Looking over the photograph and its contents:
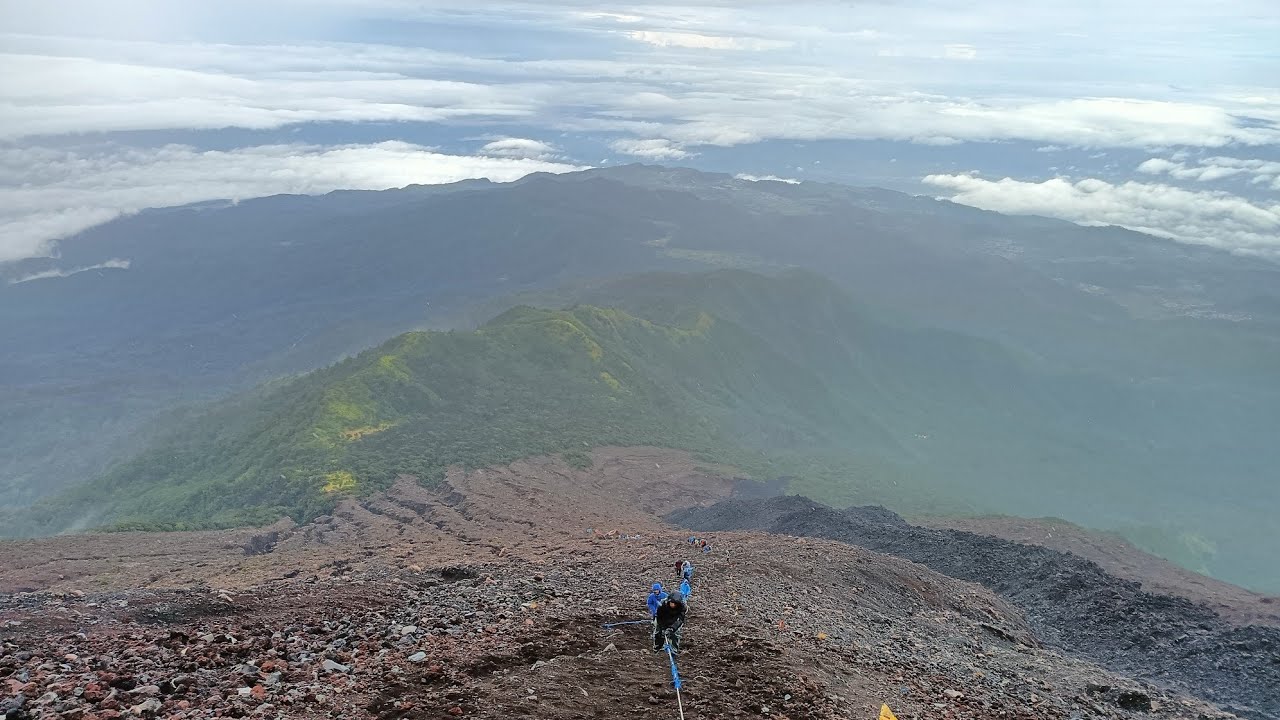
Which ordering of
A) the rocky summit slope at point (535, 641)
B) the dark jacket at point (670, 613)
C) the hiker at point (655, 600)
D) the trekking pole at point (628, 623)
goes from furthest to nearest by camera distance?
the trekking pole at point (628, 623) → the hiker at point (655, 600) → the dark jacket at point (670, 613) → the rocky summit slope at point (535, 641)

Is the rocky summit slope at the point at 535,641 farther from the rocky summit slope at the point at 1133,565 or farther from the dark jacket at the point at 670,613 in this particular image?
the rocky summit slope at the point at 1133,565

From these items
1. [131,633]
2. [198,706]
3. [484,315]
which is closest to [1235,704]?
[198,706]

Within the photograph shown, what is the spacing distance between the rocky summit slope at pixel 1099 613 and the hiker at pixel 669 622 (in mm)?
18781

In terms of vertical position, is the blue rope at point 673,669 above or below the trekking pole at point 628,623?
above

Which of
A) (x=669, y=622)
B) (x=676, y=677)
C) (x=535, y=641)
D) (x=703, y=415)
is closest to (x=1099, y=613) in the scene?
(x=669, y=622)

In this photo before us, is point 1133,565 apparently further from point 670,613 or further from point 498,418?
point 498,418

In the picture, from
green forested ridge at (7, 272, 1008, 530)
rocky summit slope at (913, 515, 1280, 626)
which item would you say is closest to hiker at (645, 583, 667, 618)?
rocky summit slope at (913, 515, 1280, 626)

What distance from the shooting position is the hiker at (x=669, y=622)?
A: 16281 millimetres

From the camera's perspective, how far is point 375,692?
44.8 ft

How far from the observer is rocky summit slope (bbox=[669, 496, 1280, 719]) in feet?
89.1

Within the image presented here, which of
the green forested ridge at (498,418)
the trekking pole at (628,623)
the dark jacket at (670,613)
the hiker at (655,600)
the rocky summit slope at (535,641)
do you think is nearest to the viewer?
the rocky summit slope at (535,641)

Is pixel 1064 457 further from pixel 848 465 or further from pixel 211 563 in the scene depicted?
pixel 211 563

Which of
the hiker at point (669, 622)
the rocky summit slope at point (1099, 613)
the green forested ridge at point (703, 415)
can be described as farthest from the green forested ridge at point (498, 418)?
the hiker at point (669, 622)

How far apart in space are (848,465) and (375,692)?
323 ft
